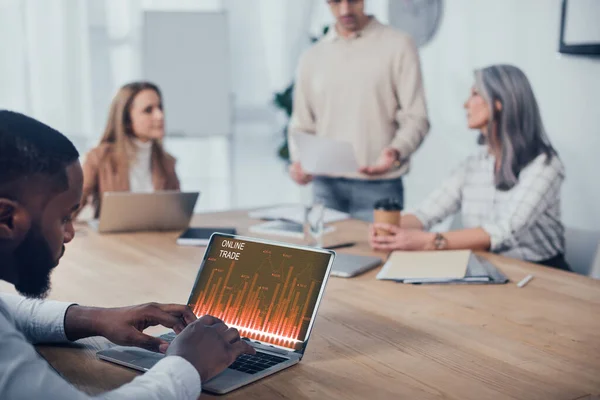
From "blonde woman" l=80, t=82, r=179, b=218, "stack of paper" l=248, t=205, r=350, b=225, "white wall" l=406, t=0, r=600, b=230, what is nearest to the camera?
"stack of paper" l=248, t=205, r=350, b=225

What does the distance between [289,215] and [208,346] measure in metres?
1.45

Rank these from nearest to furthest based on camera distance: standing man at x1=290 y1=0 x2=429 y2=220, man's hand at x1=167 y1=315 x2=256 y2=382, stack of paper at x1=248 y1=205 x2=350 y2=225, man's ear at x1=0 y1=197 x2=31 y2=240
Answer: man's ear at x1=0 y1=197 x2=31 y2=240
man's hand at x1=167 y1=315 x2=256 y2=382
stack of paper at x1=248 y1=205 x2=350 y2=225
standing man at x1=290 y1=0 x2=429 y2=220

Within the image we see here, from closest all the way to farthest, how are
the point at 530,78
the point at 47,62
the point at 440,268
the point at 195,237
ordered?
the point at 440,268 < the point at 195,237 < the point at 530,78 < the point at 47,62

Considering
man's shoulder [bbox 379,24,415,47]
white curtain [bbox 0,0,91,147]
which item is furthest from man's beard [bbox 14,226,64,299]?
white curtain [bbox 0,0,91,147]

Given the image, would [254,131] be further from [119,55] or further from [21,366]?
[21,366]

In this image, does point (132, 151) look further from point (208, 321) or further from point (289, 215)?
point (208, 321)

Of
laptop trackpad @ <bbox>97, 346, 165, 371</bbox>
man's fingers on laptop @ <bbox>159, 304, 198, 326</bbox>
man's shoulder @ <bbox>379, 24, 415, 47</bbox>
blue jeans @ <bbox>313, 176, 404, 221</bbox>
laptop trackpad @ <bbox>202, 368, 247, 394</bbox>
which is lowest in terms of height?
blue jeans @ <bbox>313, 176, 404, 221</bbox>

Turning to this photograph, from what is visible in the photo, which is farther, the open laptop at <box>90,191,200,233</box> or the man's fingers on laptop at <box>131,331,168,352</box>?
the open laptop at <box>90,191,200,233</box>

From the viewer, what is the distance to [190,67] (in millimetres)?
4309

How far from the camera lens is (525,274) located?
186 cm

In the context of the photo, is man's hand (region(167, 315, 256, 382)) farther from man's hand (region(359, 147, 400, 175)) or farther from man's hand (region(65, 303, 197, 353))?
man's hand (region(359, 147, 400, 175))

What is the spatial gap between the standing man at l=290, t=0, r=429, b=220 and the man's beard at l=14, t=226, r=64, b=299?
87.0 inches

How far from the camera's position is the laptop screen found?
1282 millimetres

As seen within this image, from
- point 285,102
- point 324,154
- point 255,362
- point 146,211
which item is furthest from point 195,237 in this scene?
point 285,102
